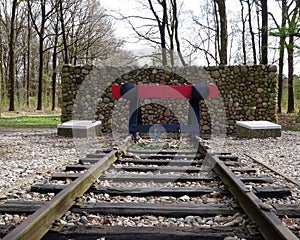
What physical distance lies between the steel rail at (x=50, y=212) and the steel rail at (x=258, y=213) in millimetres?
1195

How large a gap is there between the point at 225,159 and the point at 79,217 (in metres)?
2.94

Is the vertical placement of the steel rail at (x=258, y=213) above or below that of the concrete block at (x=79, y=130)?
below

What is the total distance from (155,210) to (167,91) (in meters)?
4.88

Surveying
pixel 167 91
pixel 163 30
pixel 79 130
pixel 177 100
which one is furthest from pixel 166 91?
pixel 163 30

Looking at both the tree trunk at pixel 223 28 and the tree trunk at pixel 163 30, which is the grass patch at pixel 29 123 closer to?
the tree trunk at pixel 223 28

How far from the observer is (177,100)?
10625 mm

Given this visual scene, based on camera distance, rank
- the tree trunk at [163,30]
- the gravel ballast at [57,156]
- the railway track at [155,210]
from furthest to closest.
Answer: the tree trunk at [163,30]
the gravel ballast at [57,156]
the railway track at [155,210]

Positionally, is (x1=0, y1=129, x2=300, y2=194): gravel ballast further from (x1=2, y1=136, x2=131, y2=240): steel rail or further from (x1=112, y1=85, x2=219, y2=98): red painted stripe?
(x1=112, y1=85, x2=219, y2=98): red painted stripe

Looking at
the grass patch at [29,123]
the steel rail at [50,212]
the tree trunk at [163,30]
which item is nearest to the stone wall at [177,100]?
the grass patch at [29,123]

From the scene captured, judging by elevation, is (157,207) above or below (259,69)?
below

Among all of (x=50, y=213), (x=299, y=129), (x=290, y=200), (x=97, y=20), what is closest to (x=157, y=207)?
(x=50, y=213)

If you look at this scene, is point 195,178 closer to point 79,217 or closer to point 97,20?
point 79,217

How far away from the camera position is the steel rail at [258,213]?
6.30 feet

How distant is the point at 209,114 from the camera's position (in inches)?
415
